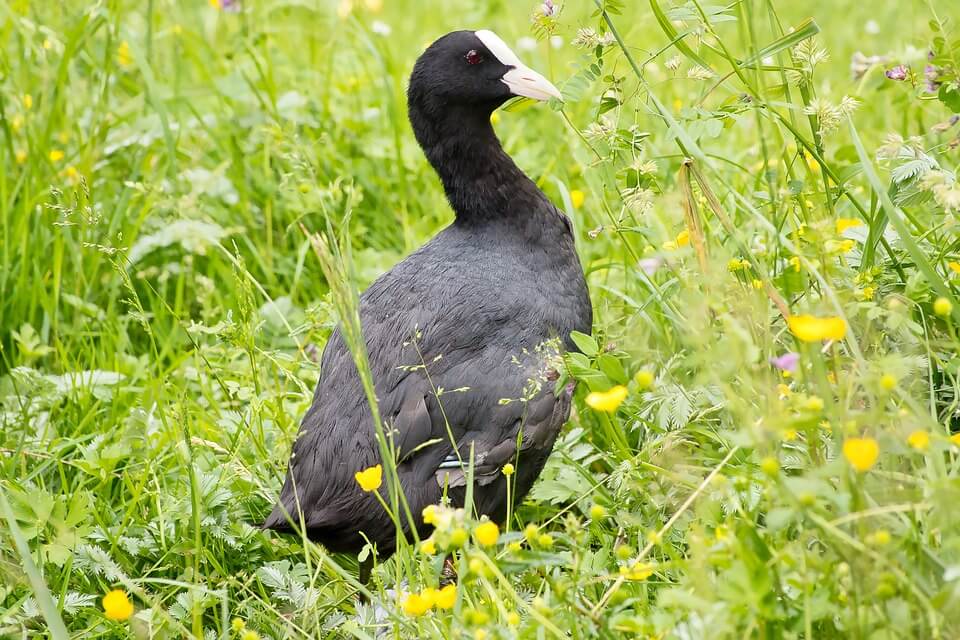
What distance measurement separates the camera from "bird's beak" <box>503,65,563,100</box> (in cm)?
278

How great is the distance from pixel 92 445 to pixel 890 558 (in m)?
1.89

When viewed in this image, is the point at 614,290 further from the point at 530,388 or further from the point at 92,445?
the point at 92,445

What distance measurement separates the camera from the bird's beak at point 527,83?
278cm

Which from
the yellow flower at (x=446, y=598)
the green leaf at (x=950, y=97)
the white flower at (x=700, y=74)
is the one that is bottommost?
the yellow flower at (x=446, y=598)

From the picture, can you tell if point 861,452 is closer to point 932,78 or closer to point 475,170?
point 932,78

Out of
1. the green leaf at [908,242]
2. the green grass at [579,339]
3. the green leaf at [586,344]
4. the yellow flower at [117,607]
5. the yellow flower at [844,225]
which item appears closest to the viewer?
the green grass at [579,339]

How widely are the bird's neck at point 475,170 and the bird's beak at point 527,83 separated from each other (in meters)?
0.12

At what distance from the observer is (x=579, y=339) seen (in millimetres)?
2146

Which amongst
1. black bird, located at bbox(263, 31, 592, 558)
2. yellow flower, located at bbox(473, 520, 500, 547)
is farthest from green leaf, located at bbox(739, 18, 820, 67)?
yellow flower, located at bbox(473, 520, 500, 547)

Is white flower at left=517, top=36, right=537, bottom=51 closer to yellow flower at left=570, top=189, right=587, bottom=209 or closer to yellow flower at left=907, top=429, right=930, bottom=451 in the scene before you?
yellow flower at left=570, top=189, right=587, bottom=209

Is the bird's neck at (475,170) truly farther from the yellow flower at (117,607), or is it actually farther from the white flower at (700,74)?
the yellow flower at (117,607)

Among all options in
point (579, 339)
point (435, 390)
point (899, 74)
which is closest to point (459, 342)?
point (435, 390)

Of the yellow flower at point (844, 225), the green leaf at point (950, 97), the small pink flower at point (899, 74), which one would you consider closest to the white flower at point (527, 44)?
the yellow flower at point (844, 225)

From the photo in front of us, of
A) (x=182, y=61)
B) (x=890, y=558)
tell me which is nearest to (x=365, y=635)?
(x=890, y=558)
